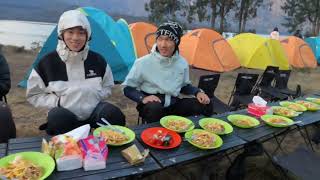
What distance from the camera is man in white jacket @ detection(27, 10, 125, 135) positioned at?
2441 millimetres

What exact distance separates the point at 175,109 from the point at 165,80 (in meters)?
0.31

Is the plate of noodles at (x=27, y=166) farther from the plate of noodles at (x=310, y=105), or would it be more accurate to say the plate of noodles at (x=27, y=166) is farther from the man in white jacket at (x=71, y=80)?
the plate of noodles at (x=310, y=105)

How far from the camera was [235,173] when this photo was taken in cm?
269

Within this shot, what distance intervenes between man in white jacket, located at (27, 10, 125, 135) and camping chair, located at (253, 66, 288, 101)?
2952 millimetres

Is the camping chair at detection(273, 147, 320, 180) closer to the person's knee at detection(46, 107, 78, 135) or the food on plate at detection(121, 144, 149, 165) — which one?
the food on plate at detection(121, 144, 149, 165)

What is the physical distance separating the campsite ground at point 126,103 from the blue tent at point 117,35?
809 millimetres

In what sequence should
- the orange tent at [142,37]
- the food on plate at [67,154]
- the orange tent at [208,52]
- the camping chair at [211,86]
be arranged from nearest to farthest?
the food on plate at [67,154] → the camping chair at [211,86] → the orange tent at [142,37] → the orange tent at [208,52]

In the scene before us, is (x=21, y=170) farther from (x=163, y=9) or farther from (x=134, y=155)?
(x=163, y=9)

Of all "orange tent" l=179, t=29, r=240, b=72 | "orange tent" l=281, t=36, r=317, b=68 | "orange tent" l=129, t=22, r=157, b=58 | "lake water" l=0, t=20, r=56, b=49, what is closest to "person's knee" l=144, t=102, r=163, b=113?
"orange tent" l=129, t=22, r=157, b=58

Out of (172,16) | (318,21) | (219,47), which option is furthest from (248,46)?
(318,21)

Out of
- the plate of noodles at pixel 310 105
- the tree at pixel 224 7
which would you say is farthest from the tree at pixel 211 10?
the plate of noodles at pixel 310 105

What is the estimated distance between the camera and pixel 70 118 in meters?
2.39

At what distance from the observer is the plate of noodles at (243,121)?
2486 mm

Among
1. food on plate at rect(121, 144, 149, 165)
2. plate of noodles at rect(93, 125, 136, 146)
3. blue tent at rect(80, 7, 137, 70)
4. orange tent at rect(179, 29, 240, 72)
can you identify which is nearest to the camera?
food on plate at rect(121, 144, 149, 165)
